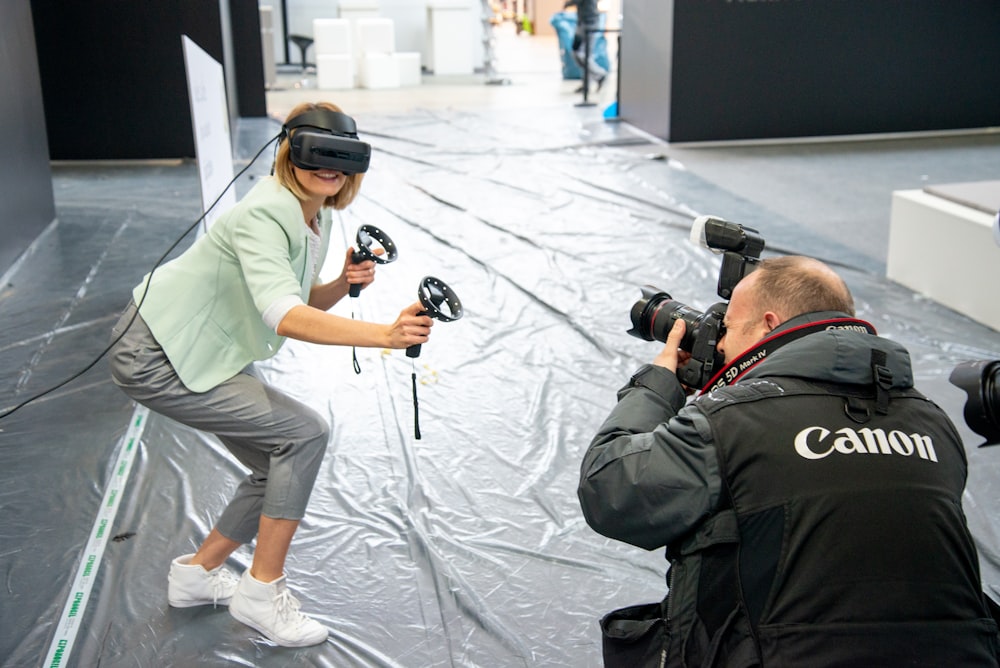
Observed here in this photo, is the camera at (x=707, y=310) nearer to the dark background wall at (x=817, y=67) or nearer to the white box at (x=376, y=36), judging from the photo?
the dark background wall at (x=817, y=67)

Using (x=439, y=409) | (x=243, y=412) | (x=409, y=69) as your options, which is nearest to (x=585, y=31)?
(x=409, y=69)

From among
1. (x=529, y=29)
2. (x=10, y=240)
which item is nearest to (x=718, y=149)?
(x=10, y=240)

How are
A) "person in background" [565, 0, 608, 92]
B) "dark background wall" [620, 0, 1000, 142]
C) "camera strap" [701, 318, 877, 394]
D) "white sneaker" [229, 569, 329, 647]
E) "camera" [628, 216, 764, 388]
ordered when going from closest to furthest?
"camera strap" [701, 318, 877, 394] → "camera" [628, 216, 764, 388] → "white sneaker" [229, 569, 329, 647] → "dark background wall" [620, 0, 1000, 142] → "person in background" [565, 0, 608, 92]

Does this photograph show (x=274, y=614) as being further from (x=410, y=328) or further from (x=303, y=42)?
(x=303, y=42)

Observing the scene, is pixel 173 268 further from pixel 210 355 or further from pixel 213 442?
pixel 213 442

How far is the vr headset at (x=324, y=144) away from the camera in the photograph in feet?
6.38

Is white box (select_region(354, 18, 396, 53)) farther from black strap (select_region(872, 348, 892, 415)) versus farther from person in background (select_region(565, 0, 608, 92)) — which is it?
black strap (select_region(872, 348, 892, 415))

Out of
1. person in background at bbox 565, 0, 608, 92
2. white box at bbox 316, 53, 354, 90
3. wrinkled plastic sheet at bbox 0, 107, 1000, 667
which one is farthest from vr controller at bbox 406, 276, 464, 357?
white box at bbox 316, 53, 354, 90

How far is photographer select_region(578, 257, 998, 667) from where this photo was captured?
4.13 feet

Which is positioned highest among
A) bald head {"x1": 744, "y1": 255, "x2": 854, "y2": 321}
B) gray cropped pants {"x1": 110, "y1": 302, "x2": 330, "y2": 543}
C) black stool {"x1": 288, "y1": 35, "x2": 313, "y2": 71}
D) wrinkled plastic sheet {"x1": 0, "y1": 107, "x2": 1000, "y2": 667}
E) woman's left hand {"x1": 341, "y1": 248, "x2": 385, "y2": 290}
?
black stool {"x1": 288, "y1": 35, "x2": 313, "y2": 71}

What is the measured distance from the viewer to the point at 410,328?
1.80 m

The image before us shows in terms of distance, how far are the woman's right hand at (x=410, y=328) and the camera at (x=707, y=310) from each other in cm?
39

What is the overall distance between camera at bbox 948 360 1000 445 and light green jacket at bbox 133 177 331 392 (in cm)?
119

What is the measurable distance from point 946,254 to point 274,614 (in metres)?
3.51
